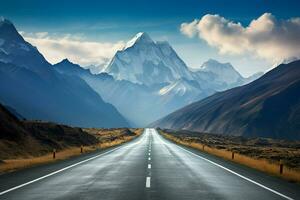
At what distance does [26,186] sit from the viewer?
15898 millimetres

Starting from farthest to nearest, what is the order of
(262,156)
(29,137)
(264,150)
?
(264,150) < (29,137) < (262,156)

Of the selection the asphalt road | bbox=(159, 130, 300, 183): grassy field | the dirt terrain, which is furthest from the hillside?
the dirt terrain

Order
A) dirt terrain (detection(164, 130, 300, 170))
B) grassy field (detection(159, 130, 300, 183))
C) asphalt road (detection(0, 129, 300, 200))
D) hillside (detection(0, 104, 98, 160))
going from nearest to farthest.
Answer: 1. asphalt road (detection(0, 129, 300, 200))
2. grassy field (detection(159, 130, 300, 183))
3. hillside (detection(0, 104, 98, 160))
4. dirt terrain (detection(164, 130, 300, 170))

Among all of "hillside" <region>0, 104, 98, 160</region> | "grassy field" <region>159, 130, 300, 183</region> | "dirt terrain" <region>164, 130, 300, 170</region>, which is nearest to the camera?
"grassy field" <region>159, 130, 300, 183</region>

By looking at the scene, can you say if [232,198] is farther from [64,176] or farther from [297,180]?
[64,176]

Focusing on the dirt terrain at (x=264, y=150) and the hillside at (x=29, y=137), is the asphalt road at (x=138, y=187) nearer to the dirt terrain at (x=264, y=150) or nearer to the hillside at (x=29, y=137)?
the dirt terrain at (x=264, y=150)

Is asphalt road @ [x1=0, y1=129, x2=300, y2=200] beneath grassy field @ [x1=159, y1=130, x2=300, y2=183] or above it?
beneath

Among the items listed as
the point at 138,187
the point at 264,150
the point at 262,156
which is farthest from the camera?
the point at 264,150

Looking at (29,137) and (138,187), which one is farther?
(29,137)

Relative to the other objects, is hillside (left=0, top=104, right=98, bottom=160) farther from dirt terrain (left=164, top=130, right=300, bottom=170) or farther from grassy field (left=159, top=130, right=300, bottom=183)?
dirt terrain (left=164, top=130, right=300, bottom=170)

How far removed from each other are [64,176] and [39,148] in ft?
116

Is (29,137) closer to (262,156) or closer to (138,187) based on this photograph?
(262,156)

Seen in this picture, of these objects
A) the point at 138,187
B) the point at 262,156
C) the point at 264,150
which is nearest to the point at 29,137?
the point at 262,156

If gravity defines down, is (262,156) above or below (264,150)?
below
